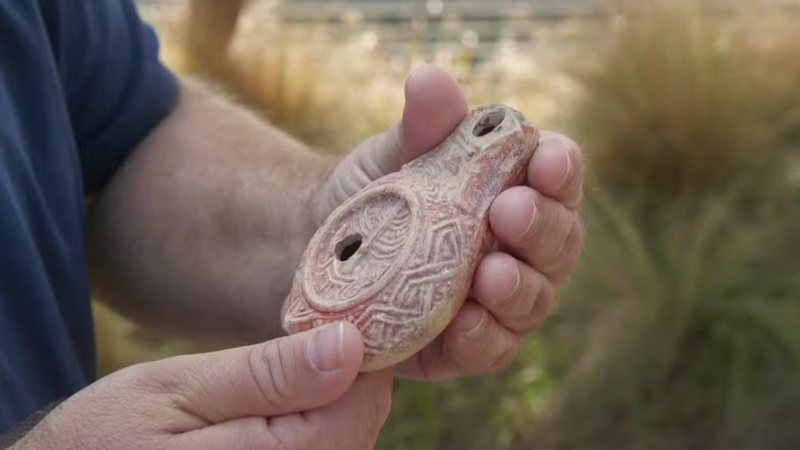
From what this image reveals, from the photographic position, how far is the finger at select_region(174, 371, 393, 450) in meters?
0.93

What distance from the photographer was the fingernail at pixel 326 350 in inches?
36.9

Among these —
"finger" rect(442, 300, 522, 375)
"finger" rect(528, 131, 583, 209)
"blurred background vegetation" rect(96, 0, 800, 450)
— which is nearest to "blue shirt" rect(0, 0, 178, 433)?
"finger" rect(442, 300, 522, 375)

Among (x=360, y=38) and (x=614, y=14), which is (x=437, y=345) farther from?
(x=360, y=38)

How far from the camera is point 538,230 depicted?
1174 mm

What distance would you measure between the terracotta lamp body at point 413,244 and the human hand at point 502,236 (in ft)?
0.08

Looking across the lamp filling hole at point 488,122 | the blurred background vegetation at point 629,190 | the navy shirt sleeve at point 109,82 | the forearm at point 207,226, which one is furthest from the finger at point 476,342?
the blurred background vegetation at point 629,190

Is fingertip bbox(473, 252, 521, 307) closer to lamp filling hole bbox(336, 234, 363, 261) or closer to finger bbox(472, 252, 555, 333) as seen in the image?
finger bbox(472, 252, 555, 333)

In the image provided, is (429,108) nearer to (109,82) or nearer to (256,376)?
(256,376)

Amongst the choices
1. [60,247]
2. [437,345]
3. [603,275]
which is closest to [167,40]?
[603,275]

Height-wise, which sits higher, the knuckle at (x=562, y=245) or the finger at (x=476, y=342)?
the knuckle at (x=562, y=245)

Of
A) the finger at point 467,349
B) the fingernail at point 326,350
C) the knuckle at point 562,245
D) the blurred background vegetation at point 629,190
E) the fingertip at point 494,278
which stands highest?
the fingernail at point 326,350

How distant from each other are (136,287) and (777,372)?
1901mm

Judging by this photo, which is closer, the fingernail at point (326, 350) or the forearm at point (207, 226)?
the fingernail at point (326, 350)

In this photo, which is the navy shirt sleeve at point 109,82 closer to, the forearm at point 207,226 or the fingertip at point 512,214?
the forearm at point 207,226
